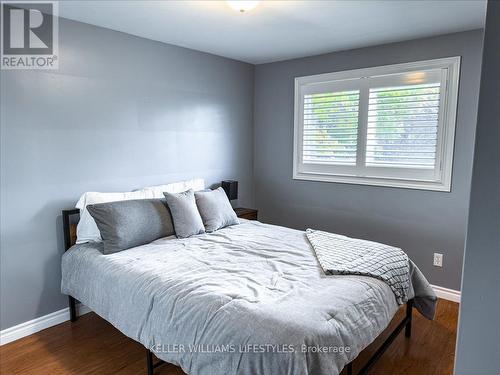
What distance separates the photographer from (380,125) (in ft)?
11.3

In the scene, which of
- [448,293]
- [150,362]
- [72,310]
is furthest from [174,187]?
[448,293]

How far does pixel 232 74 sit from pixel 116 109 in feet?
5.12

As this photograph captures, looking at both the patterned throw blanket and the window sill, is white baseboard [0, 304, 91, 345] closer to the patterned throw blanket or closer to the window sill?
the patterned throw blanket

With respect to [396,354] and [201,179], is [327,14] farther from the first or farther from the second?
[396,354]

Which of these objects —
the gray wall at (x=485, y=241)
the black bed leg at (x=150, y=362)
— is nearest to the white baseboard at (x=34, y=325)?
the black bed leg at (x=150, y=362)

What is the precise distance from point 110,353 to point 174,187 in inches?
59.0

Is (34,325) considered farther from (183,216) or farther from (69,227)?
(183,216)

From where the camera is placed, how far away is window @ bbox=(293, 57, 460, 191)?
3119 millimetres

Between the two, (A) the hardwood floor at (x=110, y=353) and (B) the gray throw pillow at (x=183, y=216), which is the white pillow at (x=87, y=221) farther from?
(A) the hardwood floor at (x=110, y=353)

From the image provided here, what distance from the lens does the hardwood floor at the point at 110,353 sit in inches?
88.2

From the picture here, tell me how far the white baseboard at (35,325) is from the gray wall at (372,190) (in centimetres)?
244

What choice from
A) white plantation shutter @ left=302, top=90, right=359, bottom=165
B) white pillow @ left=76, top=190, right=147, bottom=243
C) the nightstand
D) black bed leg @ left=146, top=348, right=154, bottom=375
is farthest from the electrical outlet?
white pillow @ left=76, top=190, right=147, bottom=243

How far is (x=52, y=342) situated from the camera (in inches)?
101

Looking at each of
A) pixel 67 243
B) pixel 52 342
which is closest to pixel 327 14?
pixel 67 243
